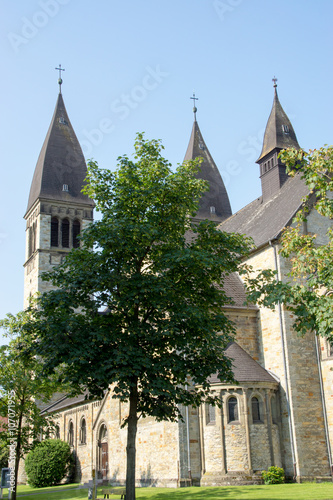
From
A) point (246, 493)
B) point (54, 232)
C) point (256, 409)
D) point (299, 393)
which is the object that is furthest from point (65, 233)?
point (246, 493)

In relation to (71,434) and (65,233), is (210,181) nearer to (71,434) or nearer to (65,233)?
(65,233)

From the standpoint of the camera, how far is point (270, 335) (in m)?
24.9

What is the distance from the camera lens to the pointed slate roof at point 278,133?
115 feet

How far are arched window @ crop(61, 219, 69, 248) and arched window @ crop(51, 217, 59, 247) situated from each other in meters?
A: 0.44

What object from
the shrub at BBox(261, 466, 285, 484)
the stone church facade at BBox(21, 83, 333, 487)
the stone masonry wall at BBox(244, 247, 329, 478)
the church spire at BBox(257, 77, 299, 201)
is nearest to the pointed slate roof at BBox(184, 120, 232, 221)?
the church spire at BBox(257, 77, 299, 201)

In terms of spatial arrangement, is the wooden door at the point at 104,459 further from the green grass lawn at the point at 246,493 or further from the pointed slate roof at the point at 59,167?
the pointed slate roof at the point at 59,167

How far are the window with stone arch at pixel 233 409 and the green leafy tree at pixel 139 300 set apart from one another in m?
6.17

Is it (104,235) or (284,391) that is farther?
(284,391)

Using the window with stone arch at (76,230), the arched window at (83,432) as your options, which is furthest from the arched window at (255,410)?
the window with stone arch at (76,230)

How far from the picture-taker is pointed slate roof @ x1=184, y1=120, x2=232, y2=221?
49.0 meters

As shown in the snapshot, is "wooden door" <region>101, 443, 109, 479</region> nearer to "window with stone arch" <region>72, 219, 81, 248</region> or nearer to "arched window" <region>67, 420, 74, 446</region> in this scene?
"arched window" <region>67, 420, 74, 446</region>

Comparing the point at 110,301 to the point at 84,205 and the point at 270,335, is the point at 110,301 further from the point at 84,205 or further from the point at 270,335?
the point at 84,205

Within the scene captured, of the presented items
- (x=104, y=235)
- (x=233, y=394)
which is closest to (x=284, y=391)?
(x=233, y=394)

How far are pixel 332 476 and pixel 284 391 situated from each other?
372cm
